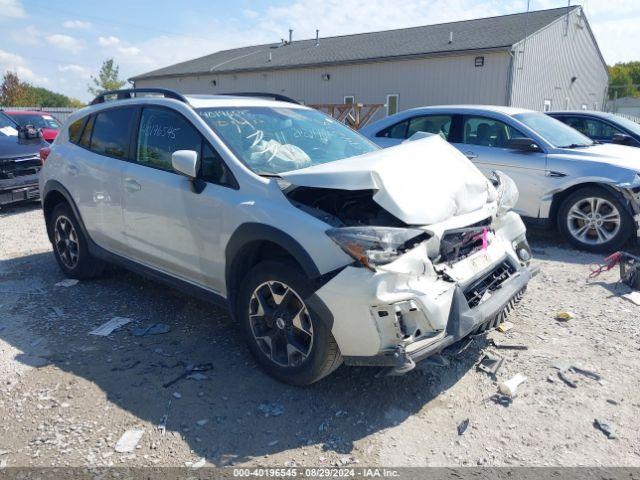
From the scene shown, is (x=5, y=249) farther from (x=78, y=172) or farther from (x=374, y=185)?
(x=374, y=185)

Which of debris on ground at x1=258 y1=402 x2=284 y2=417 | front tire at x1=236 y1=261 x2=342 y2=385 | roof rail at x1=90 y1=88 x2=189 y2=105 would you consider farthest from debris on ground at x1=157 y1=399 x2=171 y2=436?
roof rail at x1=90 y1=88 x2=189 y2=105

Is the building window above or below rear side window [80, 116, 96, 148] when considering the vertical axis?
above

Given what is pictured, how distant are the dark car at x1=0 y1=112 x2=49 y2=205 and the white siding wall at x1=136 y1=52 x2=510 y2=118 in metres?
16.1

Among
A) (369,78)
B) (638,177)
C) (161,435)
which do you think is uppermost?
(369,78)

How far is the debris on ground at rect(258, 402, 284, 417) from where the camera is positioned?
302 centimetres

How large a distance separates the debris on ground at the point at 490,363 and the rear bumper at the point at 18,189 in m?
8.09

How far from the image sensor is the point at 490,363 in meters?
3.50

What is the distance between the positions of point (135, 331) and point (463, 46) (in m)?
19.8

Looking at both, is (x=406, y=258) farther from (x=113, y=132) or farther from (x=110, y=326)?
(x=113, y=132)

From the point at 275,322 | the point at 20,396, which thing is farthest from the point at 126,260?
the point at 275,322

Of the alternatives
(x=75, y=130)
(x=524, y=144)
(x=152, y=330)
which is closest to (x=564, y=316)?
(x=524, y=144)

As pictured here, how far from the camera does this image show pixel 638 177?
5879 mm

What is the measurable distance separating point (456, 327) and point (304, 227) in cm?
101

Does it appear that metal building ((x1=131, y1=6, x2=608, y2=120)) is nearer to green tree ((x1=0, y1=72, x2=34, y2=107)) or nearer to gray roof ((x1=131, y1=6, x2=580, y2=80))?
gray roof ((x1=131, y1=6, x2=580, y2=80))
